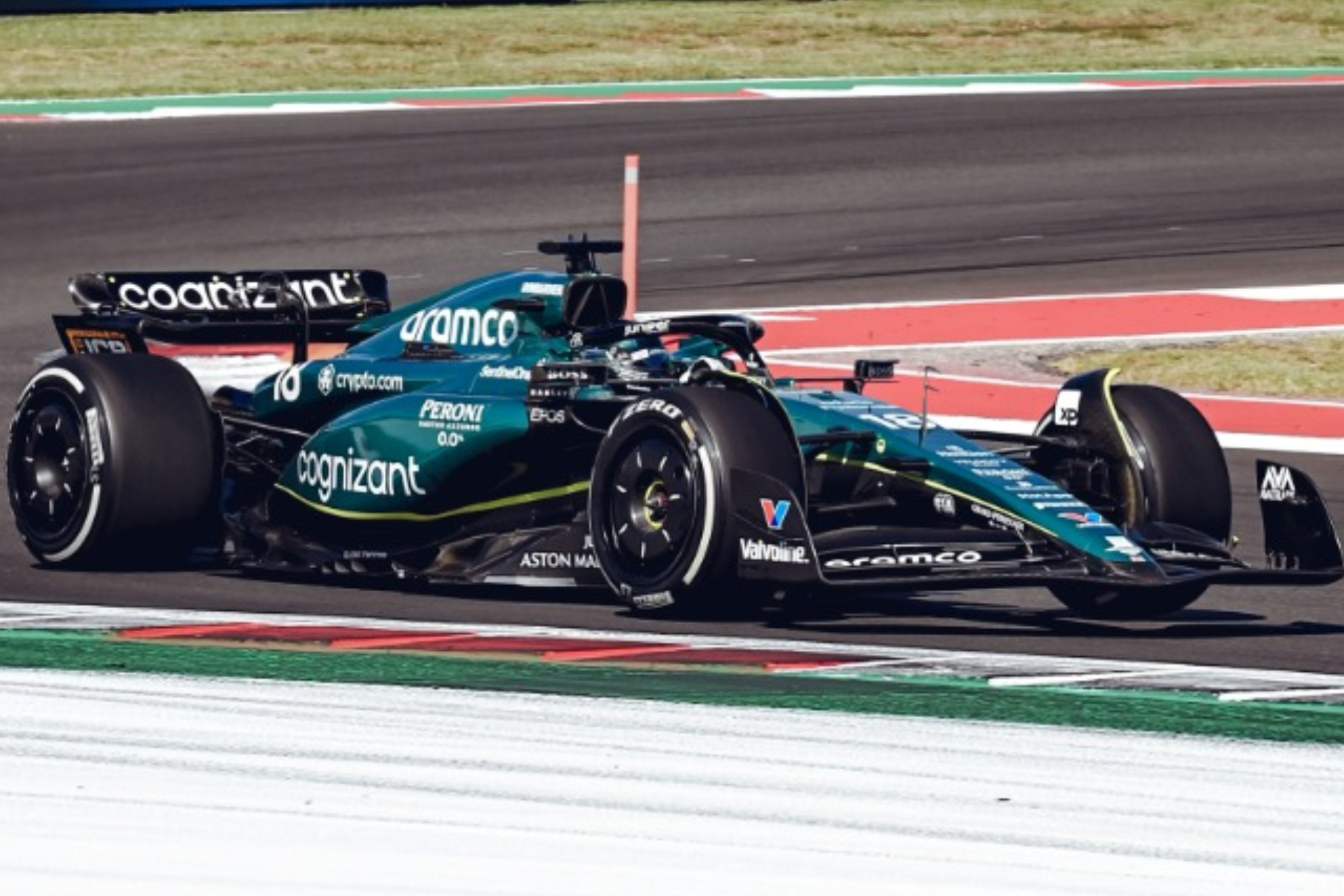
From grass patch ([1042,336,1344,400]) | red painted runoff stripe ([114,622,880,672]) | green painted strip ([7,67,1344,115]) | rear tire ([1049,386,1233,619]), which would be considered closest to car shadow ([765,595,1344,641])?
rear tire ([1049,386,1233,619])

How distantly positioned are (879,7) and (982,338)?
52.0ft

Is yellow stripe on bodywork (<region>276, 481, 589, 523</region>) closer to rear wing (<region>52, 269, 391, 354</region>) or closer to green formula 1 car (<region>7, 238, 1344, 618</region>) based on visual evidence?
green formula 1 car (<region>7, 238, 1344, 618</region>)

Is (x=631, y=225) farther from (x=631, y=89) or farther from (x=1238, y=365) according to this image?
(x=631, y=89)

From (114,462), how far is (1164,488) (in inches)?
145

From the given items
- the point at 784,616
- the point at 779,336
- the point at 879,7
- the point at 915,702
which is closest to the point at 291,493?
the point at 784,616

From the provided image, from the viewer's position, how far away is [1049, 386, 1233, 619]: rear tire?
945 cm

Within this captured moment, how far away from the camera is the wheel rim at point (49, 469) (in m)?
10.2

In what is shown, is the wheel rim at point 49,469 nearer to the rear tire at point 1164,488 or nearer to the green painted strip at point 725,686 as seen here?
the green painted strip at point 725,686

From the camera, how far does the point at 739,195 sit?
21688 millimetres

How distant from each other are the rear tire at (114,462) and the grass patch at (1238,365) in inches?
252

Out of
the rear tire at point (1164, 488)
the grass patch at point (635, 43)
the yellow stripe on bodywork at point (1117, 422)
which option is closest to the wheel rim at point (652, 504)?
the rear tire at point (1164, 488)

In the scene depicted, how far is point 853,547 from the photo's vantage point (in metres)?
8.83

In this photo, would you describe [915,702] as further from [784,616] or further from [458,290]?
[458,290]

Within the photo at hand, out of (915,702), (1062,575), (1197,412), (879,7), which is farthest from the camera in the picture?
(879,7)
